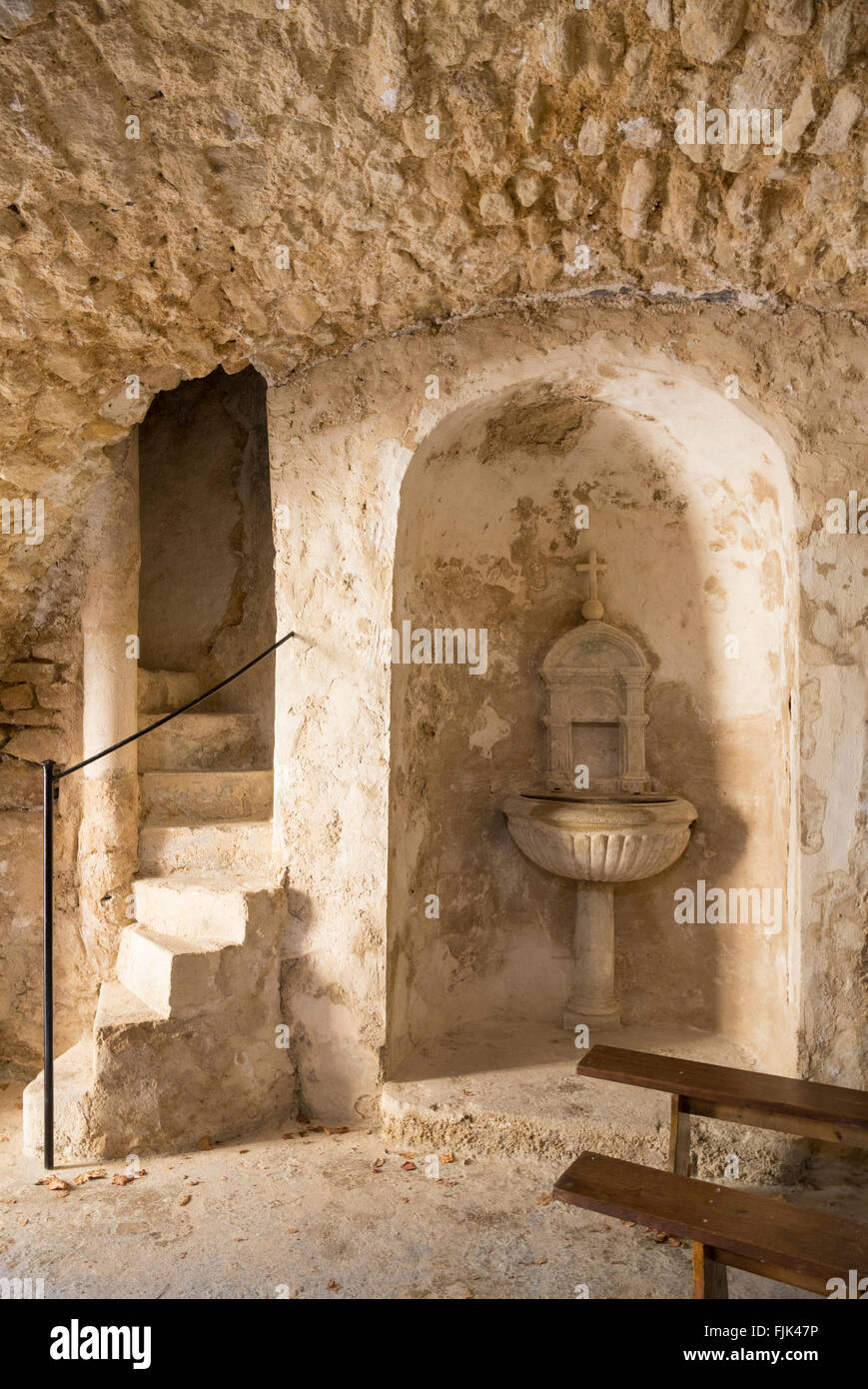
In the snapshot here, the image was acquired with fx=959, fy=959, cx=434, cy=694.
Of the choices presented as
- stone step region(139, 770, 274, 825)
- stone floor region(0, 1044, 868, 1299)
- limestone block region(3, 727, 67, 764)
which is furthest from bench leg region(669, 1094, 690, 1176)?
limestone block region(3, 727, 67, 764)

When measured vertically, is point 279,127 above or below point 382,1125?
above

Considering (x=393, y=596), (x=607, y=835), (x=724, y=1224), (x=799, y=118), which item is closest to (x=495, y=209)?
(x=799, y=118)

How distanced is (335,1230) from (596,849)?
5.61ft

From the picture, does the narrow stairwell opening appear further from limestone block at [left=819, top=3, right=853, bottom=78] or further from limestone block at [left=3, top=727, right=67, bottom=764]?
limestone block at [left=819, top=3, right=853, bottom=78]

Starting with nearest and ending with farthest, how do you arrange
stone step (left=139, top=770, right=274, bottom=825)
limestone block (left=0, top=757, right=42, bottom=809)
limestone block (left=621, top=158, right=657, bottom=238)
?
limestone block (left=621, top=158, right=657, bottom=238) → limestone block (left=0, top=757, right=42, bottom=809) → stone step (left=139, top=770, right=274, bottom=825)

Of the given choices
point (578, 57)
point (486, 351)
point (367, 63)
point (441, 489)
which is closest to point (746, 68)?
point (578, 57)

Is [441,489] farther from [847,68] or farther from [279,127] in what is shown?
[847,68]

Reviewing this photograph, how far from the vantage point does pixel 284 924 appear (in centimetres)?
382

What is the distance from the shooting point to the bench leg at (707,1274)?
2.25 metres

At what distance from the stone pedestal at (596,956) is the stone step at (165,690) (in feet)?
7.77

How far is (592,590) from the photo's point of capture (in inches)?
175

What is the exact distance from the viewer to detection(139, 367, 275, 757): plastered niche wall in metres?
5.52

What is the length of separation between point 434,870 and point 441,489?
1.68 m

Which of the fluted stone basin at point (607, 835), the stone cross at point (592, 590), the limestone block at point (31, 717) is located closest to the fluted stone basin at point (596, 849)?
the fluted stone basin at point (607, 835)
